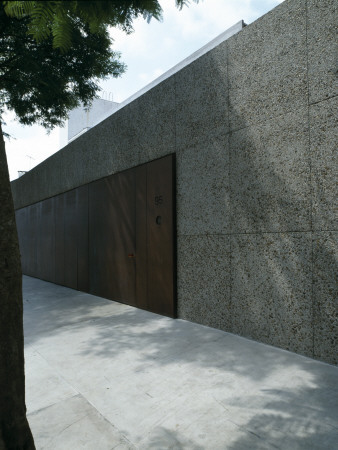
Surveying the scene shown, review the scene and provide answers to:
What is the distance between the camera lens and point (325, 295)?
4066 millimetres

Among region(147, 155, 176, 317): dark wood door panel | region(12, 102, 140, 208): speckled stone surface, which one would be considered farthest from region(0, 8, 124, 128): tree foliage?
region(147, 155, 176, 317): dark wood door panel

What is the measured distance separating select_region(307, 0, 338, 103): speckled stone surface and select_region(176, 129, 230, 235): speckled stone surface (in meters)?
1.58

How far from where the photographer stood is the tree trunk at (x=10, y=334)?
202 centimetres

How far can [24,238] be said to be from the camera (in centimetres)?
1560

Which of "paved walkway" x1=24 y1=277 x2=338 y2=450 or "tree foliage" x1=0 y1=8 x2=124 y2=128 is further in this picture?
"tree foliage" x1=0 y1=8 x2=124 y2=128

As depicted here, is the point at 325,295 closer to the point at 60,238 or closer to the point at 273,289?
the point at 273,289

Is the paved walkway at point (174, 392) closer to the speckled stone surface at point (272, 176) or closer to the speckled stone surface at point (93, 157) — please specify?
the speckled stone surface at point (272, 176)

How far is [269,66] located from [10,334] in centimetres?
459

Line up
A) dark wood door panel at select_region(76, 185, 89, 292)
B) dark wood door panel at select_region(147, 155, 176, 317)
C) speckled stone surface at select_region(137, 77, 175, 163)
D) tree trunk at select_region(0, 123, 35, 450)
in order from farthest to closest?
dark wood door panel at select_region(76, 185, 89, 292), speckled stone surface at select_region(137, 77, 175, 163), dark wood door panel at select_region(147, 155, 176, 317), tree trunk at select_region(0, 123, 35, 450)

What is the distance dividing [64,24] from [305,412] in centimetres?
339

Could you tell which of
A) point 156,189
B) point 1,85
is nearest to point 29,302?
point 156,189

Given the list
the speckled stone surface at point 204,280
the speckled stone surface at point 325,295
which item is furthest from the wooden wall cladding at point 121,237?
the speckled stone surface at point 325,295

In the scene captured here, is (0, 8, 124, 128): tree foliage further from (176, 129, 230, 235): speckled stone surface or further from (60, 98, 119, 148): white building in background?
(60, 98, 119, 148): white building in background

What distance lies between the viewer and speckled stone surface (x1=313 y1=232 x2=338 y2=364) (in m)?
3.97
